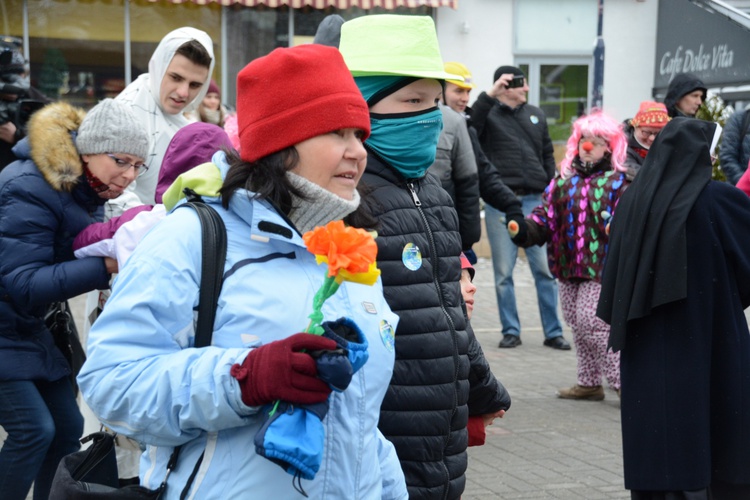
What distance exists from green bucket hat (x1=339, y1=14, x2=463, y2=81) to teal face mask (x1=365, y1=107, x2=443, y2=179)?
0.13 meters

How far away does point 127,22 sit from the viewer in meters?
16.2

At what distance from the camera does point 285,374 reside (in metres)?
2.00

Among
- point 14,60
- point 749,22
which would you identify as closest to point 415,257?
point 14,60

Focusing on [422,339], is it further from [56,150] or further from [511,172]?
[511,172]

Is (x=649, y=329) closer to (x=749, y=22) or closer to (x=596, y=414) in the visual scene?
(x=596, y=414)

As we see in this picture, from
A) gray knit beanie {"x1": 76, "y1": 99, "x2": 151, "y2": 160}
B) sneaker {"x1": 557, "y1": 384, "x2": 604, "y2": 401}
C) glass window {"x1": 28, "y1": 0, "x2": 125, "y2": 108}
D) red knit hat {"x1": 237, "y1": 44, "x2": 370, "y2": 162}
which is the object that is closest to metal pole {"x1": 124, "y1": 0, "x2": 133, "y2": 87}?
glass window {"x1": 28, "y1": 0, "x2": 125, "y2": 108}

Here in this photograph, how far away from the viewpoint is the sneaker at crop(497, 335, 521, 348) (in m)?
9.25

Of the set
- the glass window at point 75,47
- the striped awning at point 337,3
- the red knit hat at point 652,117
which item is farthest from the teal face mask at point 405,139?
the glass window at point 75,47

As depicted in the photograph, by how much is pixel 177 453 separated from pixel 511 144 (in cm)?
746

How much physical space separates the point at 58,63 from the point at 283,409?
1525 cm

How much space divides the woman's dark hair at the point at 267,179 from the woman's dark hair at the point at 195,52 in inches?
105

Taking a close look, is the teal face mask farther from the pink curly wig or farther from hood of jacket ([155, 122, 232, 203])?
the pink curly wig

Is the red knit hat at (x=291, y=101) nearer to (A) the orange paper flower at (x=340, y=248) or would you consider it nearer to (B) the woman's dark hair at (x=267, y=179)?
(B) the woman's dark hair at (x=267, y=179)

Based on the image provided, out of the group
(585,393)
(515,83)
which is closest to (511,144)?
(515,83)
